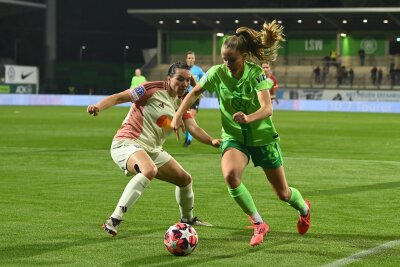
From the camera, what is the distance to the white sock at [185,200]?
31.8 ft

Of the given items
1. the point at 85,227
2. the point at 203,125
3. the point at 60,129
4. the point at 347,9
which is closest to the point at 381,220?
the point at 85,227

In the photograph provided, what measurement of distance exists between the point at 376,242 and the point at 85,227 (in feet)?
10.1

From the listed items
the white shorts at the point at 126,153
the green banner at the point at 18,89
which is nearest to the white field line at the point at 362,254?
the white shorts at the point at 126,153

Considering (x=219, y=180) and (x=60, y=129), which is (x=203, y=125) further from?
(x=219, y=180)

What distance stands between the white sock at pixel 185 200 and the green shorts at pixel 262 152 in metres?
0.94

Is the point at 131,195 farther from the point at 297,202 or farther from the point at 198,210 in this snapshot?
the point at 198,210

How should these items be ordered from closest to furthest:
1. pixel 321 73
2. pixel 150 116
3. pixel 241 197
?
pixel 241 197, pixel 150 116, pixel 321 73

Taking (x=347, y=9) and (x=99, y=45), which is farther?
(x=99, y=45)

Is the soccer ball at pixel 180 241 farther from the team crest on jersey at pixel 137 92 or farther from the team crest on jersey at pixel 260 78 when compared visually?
the team crest on jersey at pixel 137 92

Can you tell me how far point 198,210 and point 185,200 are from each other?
62.2 inches

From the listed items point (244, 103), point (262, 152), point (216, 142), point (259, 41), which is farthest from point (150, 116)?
point (259, 41)

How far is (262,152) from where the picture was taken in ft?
29.2

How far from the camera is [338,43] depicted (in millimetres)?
68750

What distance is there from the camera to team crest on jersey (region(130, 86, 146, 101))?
30.7 feet
